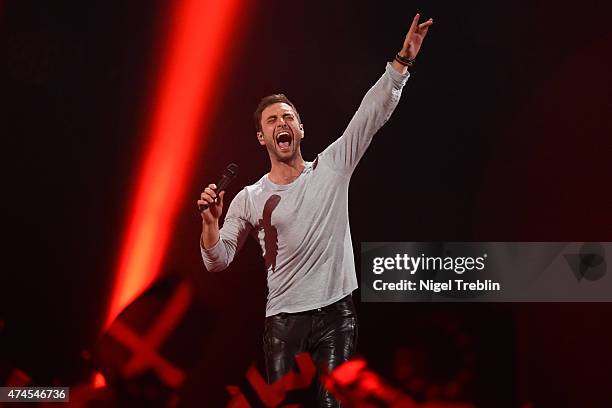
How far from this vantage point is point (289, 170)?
3.24 meters

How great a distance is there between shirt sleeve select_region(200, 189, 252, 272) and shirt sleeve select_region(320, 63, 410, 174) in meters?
0.41

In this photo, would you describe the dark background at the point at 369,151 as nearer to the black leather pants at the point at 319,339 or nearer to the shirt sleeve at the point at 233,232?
the shirt sleeve at the point at 233,232

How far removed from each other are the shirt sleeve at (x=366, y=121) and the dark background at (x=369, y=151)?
24 cm

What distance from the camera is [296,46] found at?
11.7 ft

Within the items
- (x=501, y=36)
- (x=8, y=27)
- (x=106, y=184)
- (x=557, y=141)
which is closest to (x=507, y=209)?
(x=557, y=141)

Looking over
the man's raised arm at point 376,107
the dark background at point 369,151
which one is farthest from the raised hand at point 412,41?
the dark background at point 369,151

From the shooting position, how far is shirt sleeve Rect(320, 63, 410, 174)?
2.94m

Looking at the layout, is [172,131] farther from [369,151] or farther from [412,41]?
[412,41]

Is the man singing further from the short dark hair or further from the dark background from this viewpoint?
the dark background

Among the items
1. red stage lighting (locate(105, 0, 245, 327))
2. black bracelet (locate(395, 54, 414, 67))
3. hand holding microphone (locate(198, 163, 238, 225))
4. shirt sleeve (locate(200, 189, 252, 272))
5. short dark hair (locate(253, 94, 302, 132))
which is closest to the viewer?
hand holding microphone (locate(198, 163, 238, 225))

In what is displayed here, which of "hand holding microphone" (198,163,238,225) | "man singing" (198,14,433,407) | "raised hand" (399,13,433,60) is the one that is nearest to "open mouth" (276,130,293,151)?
"man singing" (198,14,433,407)

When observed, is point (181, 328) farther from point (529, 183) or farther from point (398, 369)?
point (529, 183)

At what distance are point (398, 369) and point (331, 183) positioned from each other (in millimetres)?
893

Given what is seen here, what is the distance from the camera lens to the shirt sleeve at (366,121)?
9.65ft
